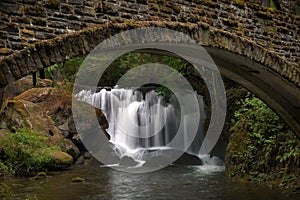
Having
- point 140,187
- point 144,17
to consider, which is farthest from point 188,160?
point 144,17

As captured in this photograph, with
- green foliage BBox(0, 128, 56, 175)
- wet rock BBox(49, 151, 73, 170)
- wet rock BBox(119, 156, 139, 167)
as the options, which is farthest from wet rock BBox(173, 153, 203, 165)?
green foliage BBox(0, 128, 56, 175)

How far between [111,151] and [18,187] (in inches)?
281

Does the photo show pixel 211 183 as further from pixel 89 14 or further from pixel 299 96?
pixel 89 14

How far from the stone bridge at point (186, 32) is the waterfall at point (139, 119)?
27.7 ft

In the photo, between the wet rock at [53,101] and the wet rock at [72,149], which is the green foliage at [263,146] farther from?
the wet rock at [53,101]

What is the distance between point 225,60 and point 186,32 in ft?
5.95

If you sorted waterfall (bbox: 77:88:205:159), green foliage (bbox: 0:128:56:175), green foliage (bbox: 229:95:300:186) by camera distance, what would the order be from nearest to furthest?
green foliage (bbox: 229:95:300:186) → green foliage (bbox: 0:128:56:175) → waterfall (bbox: 77:88:205:159)

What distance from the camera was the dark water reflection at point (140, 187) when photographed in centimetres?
952

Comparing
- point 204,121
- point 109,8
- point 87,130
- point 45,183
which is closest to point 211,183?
point 45,183

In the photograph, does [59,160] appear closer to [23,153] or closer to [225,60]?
[23,153]

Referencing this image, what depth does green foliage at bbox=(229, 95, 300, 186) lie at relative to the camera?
397 inches

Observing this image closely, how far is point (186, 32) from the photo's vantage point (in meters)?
6.41

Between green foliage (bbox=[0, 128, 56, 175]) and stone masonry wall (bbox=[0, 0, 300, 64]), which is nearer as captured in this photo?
stone masonry wall (bbox=[0, 0, 300, 64])

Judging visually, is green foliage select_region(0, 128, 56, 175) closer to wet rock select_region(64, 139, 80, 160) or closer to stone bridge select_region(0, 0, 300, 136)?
wet rock select_region(64, 139, 80, 160)
